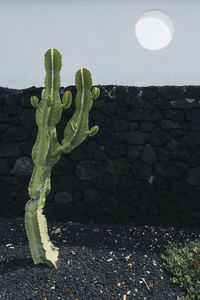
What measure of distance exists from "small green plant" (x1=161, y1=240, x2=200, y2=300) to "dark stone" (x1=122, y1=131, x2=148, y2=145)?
1.40 metres

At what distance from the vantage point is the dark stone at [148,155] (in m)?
3.92

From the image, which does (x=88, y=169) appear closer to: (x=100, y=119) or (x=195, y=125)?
(x=100, y=119)

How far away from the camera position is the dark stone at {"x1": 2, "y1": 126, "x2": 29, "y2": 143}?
3.85 metres

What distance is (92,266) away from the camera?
112 inches

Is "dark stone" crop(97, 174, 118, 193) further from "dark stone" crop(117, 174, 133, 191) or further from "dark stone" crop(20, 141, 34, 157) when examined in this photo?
"dark stone" crop(20, 141, 34, 157)

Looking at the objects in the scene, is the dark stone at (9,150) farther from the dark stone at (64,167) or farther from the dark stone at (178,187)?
the dark stone at (178,187)

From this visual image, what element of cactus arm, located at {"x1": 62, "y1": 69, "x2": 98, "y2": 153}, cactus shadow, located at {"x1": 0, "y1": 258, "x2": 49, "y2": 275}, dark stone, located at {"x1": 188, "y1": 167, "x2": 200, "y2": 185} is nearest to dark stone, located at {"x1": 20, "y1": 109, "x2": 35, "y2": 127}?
cactus arm, located at {"x1": 62, "y1": 69, "x2": 98, "y2": 153}

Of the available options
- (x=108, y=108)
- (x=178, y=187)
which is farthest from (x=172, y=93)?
(x=178, y=187)

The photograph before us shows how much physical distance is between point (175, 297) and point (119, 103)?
2.39 m

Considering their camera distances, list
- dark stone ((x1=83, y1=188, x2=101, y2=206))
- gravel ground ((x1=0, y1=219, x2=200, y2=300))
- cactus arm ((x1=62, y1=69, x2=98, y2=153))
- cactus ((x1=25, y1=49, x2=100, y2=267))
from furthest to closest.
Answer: dark stone ((x1=83, y1=188, x2=101, y2=206)), cactus arm ((x1=62, y1=69, x2=98, y2=153)), cactus ((x1=25, y1=49, x2=100, y2=267)), gravel ground ((x1=0, y1=219, x2=200, y2=300))

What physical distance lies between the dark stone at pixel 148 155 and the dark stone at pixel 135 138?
0.11m

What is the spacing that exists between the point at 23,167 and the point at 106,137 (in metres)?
1.20

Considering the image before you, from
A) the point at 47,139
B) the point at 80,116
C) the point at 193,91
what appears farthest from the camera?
the point at 193,91

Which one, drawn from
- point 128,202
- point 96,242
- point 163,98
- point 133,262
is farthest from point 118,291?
point 163,98
